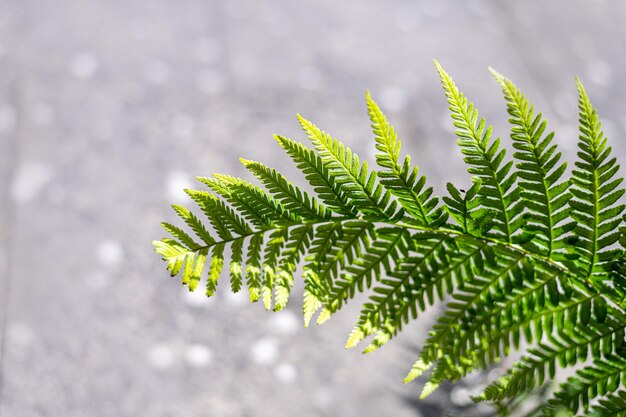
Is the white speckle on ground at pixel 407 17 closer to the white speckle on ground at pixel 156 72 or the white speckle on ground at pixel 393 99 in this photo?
the white speckle on ground at pixel 393 99

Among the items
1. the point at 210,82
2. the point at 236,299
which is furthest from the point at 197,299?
the point at 210,82

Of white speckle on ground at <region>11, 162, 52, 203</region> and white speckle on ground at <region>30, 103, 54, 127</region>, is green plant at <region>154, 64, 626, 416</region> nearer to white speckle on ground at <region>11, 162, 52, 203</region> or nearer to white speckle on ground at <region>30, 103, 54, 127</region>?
white speckle on ground at <region>11, 162, 52, 203</region>

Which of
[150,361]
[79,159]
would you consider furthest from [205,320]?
[79,159]

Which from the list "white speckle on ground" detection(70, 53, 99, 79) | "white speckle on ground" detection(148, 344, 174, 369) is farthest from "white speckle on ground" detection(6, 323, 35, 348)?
"white speckle on ground" detection(70, 53, 99, 79)

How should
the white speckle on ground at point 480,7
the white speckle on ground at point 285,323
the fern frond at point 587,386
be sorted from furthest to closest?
1. the white speckle on ground at point 480,7
2. the white speckle on ground at point 285,323
3. the fern frond at point 587,386

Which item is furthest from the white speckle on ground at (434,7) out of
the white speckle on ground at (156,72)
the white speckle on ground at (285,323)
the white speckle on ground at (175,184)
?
the white speckle on ground at (285,323)

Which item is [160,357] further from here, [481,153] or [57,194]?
[481,153]

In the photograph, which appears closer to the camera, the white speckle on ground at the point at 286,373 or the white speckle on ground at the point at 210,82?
the white speckle on ground at the point at 286,373
